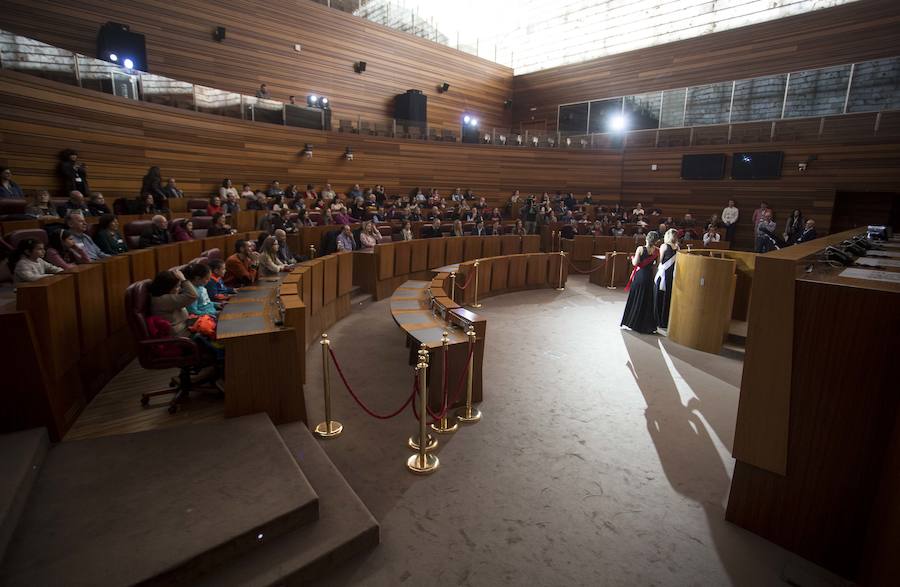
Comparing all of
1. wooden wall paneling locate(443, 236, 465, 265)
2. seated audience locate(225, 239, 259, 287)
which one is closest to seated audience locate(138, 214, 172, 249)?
seated audience locate(225, 239, 259, 287)

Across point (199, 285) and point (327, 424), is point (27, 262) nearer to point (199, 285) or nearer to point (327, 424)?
point (199, 285)

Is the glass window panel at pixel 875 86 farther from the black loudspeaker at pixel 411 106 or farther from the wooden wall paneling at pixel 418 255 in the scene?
the wooden wall paneling at pixel 418 255

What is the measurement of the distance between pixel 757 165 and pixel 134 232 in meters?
15.2

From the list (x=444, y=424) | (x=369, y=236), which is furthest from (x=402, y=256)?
(x=444, y=424)

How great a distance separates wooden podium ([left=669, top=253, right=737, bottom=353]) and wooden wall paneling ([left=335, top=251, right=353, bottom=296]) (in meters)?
4.65

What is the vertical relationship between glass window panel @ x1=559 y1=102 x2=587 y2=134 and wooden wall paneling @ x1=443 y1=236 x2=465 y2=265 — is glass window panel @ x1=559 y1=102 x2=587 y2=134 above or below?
above

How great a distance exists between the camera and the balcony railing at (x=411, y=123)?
7355mm

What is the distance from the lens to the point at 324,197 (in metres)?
11.2

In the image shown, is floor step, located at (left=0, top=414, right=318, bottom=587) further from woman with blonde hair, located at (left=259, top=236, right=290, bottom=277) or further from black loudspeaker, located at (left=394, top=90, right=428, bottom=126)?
black loudspeaker, located at (left=394, top=90, right=428, bottom=126)

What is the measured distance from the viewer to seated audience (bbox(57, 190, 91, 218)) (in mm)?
6039

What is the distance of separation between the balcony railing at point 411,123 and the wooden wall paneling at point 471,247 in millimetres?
5503

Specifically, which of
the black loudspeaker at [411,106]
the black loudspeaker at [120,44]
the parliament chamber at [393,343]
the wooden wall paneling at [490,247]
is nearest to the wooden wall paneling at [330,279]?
the parliament chamber at [393,343]

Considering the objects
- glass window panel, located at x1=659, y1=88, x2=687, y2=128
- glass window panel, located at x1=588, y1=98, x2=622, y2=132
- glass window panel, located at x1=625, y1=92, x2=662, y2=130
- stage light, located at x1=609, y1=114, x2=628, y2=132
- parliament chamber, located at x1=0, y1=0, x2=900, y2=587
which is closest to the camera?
parliament chamber, located at x1=0, y1=0, x2=900, y2=587

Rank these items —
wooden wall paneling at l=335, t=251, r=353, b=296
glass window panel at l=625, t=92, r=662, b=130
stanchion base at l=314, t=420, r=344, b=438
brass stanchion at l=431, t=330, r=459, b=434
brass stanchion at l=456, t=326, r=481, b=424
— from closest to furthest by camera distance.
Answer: stanchion base at l=314, t=420, r=344, b=438 → brass stanchion at l=431, t=330, r=459, b=434 → brass stanchion at l=456, t=326, r=481, b=424 → wooden wall paneling at l=335, t=251, r=353, b=296 → glass window panel at l=625, t=92, r=662, b=130
